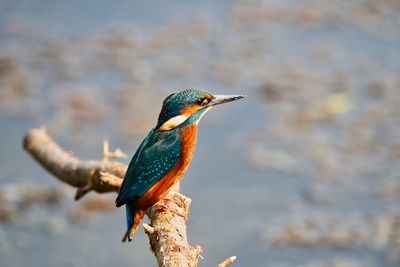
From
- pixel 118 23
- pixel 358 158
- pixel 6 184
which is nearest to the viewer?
pixel 6 184

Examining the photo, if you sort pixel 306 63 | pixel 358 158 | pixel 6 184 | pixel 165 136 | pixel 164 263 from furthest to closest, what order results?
pixel 306 63, pixel 358 158, pixel 6 184, pixel 165 136, pixel 164 263

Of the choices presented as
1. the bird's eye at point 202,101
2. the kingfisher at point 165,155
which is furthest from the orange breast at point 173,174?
the bird's eye at point 202,101

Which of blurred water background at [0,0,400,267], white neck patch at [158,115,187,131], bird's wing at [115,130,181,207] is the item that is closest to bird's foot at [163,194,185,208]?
bird's wing at [115,130,181,207]

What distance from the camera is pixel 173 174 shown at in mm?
2494

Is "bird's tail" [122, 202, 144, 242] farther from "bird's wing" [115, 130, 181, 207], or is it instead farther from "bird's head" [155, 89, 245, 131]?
"bird's head" [155, 89, 245, 131]

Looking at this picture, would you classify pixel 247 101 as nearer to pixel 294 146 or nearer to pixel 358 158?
pixel 294 146

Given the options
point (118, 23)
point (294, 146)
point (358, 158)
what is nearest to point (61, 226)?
point (294, 146)

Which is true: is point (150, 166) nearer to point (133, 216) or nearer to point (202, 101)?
point (133, 216)

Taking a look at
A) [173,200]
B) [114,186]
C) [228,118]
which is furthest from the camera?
[228,118]

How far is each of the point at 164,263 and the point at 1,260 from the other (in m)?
2.69

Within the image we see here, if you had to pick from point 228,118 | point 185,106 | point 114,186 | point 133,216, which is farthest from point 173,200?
point 228,118

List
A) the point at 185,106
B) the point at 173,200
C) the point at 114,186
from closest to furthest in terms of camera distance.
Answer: the point at 185,106 → the point at 173,200 → the point at 114,186

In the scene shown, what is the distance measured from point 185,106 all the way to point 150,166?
30 centimetres

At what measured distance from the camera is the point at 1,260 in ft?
14.2
